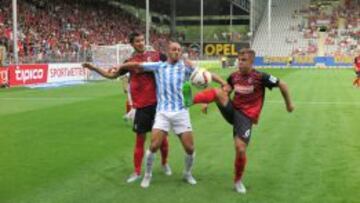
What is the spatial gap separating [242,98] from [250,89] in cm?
18

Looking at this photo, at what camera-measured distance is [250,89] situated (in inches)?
326

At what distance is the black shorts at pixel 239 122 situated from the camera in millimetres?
8242

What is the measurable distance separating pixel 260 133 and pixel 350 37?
62.6 m

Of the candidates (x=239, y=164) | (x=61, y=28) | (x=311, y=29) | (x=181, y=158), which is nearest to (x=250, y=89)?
(x=239, y=164)

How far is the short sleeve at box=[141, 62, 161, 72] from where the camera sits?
8.43 m

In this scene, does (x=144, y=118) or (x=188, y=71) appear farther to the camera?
(x=144, y=118)

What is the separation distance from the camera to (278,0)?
278ft

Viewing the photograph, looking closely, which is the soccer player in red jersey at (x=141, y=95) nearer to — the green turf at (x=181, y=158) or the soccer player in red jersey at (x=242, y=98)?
the green turf at (x=181, y=158)

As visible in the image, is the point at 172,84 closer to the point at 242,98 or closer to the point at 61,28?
the point at 242,98

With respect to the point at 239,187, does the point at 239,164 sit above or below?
above

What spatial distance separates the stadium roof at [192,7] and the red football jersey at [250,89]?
2677 inches

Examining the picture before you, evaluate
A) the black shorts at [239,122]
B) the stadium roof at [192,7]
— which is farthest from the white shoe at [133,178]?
the stadium roof at [192,7]

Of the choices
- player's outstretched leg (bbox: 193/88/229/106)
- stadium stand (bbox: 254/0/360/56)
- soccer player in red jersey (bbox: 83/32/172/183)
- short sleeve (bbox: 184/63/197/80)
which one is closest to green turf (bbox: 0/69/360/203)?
soccer player in red jersey (bbox: 83/32/172/183)

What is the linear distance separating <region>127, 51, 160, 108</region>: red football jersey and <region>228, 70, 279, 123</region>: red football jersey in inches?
43.4
